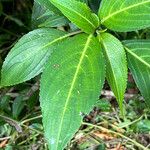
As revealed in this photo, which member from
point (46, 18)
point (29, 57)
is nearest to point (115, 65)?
point (29, 57)

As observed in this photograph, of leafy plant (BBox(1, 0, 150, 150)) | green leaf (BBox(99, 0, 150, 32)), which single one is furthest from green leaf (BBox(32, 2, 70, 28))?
green leaf (BBox(99, 0, 150, 32))

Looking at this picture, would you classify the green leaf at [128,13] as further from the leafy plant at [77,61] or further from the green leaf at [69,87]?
the green leaf at [69,87]

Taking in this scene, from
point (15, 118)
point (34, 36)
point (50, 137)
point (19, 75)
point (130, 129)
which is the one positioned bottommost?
point (130, 129)

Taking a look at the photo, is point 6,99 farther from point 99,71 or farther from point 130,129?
point 99,71

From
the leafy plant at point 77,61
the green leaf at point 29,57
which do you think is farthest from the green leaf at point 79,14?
the green leaf at point 29,57

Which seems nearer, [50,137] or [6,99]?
[50,137]

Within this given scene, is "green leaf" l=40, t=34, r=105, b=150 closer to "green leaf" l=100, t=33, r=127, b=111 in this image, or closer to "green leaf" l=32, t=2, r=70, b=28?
"green leaf" l=100, t=33, r=127, b=111

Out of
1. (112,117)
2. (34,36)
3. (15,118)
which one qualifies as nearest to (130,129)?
(112,117)
